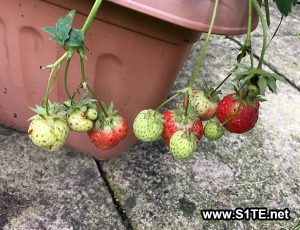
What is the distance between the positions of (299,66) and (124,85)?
45.1 inches

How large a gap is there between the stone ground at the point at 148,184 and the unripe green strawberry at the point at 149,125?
15.8 inches

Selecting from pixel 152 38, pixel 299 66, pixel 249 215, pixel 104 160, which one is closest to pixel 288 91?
pixel 299 66

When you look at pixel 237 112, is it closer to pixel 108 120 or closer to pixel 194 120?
pixel 194 120

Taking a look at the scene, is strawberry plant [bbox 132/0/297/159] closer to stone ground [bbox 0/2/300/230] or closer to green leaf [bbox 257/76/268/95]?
green leaf [bbox 257/76/268/95]

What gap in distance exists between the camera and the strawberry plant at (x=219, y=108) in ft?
2.42

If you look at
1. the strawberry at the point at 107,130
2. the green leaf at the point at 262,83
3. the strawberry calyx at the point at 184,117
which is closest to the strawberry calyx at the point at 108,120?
the strawberry at the point at 107,130

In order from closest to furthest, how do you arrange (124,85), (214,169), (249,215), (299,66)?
(124,85), (249,215), (214,169), (299,66)

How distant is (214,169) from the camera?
1332 mm

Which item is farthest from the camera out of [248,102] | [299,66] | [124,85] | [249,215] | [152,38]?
[299,66]

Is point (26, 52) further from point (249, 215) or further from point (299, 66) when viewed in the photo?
point (299, 66)

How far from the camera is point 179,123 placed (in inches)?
30.7

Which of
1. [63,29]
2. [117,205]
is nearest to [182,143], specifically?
[63,29]

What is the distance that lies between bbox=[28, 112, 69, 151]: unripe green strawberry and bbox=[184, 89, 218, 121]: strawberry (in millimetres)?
224

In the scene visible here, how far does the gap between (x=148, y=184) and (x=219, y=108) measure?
1.58ft
